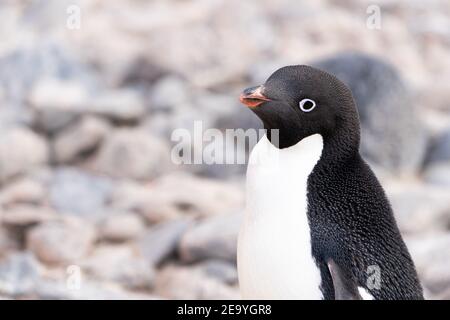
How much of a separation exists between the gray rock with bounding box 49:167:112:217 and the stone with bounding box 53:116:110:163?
259 mm

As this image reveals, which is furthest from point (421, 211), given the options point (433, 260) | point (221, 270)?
point (221, 270)

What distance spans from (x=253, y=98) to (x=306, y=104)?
128mm

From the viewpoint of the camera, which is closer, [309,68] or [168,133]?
[309,68]

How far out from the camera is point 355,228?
6.88ft

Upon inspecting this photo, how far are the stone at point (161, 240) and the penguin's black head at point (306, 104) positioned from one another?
7.58 feet

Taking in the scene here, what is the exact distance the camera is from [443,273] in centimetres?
373

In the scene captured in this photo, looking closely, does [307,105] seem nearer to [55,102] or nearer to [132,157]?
[132,157]

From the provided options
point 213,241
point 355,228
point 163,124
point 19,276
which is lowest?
point 355,228

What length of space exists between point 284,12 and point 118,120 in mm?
3058

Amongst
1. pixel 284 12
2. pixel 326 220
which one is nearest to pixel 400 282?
pixel 326 220

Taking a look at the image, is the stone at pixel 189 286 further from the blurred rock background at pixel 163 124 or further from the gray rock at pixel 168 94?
the gray rock at pixel 168 94

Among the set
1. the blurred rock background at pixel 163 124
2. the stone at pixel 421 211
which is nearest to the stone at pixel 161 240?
the blurred rock background at pixel 163 124
